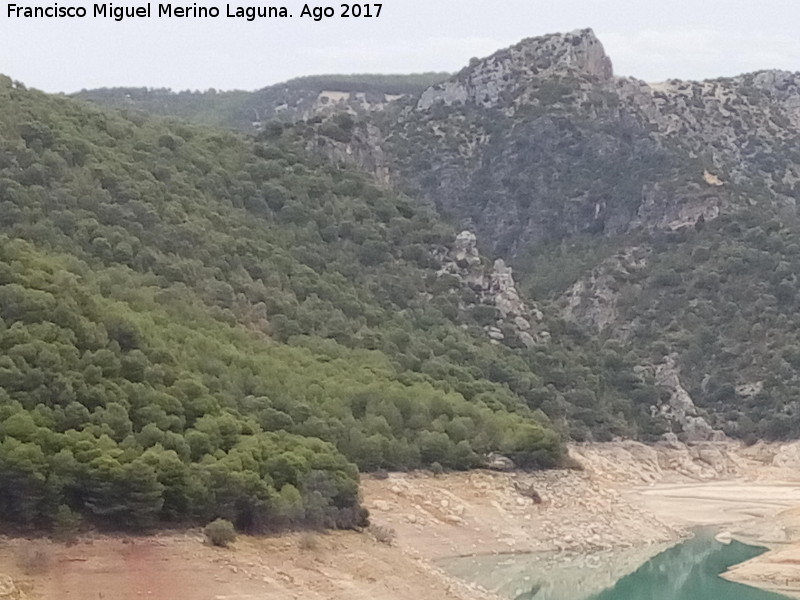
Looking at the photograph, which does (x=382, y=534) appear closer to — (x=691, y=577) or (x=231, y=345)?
(x=691, y=577)

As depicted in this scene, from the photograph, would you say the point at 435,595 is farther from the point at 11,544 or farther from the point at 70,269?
the point at 70,269

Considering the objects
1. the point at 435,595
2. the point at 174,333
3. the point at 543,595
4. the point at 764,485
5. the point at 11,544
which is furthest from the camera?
the point at 764,485

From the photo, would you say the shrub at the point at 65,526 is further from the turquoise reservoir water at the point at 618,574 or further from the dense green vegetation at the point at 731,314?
the dense green vegetation at the point at 731,314

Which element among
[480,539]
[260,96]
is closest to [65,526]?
[480,539]

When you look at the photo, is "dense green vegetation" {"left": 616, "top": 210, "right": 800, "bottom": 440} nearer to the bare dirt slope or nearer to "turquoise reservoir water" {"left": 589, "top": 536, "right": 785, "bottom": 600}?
"turquoise reservoir water" {"left": 589, "top": 536, "right": 785, "bottom": 600}

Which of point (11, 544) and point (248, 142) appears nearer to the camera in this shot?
point (11, 544)

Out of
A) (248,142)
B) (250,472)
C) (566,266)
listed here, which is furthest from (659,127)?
(250,472)

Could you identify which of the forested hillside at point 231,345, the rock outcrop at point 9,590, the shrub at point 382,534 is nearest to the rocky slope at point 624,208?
the forested hillside at point 231,345
